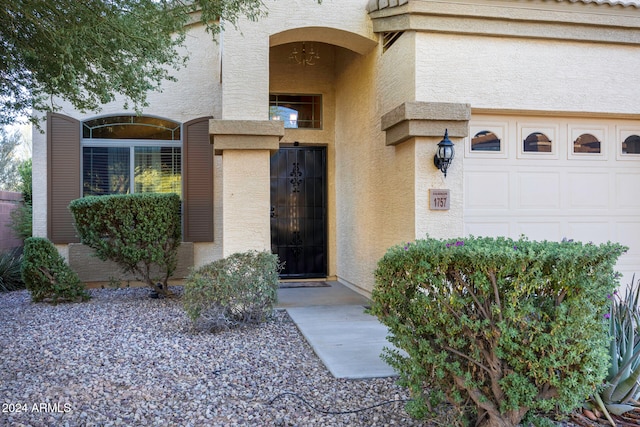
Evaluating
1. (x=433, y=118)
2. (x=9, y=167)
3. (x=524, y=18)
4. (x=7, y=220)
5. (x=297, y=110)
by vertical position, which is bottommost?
(x=7, y=220)

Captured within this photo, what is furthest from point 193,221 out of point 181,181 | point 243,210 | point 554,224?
point 554,224

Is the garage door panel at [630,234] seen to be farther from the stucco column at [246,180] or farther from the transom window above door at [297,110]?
the transom window above door at [297,110]

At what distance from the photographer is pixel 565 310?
8.27 feet

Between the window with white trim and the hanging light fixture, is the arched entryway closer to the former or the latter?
the hanging light fixture

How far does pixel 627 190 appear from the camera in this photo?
275 inches

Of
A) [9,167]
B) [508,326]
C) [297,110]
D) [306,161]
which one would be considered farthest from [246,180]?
[9,167]

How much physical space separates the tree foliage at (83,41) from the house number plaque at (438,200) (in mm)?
3052

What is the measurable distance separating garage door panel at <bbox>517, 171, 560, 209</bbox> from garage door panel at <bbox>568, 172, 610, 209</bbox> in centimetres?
23

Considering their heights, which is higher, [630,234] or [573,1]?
[573,1]

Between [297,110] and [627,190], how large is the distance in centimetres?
582

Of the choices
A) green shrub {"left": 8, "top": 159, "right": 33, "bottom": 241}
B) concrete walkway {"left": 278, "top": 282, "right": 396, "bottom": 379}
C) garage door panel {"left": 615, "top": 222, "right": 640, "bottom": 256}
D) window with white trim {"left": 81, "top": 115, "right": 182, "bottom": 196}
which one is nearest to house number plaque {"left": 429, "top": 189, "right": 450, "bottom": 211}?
concrete walkway {"left": 278, "top": 282, "right": 396, "bottom": 379}

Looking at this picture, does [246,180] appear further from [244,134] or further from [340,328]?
[340,328]

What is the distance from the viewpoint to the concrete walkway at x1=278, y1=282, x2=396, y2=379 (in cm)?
433

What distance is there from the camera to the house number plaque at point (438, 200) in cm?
606
